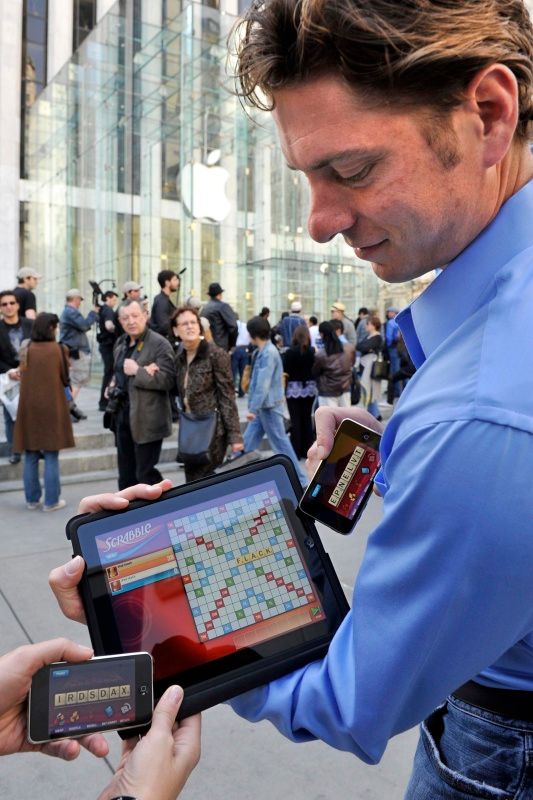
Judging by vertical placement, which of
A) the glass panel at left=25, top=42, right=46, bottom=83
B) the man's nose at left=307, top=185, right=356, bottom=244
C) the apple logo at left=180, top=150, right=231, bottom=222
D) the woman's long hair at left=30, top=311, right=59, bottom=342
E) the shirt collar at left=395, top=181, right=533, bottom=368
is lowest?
the woman's long hair at left=30, top=311, right=59, bottom=342

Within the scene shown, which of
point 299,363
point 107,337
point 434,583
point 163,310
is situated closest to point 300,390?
point 299,363

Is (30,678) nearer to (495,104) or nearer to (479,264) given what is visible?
(479,264)

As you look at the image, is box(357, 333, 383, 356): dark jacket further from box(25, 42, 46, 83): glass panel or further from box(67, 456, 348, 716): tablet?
box(25, 42, 46, 83): glass panel

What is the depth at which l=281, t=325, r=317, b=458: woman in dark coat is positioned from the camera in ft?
26.8

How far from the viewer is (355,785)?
7.82 ft

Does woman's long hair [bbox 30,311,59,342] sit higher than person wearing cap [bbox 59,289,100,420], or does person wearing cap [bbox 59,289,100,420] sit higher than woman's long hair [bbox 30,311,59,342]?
woman's long hair [bbox 30,311,59,342]

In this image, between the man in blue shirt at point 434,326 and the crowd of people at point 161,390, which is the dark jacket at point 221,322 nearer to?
the crowd of people at point 161,390

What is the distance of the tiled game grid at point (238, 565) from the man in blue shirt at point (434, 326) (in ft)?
0.47

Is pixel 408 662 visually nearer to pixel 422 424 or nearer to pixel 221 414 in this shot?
pixel 422 424

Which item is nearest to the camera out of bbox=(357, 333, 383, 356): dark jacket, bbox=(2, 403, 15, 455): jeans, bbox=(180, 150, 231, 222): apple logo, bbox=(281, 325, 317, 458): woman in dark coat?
bbox=(2, 403, 15, 455): jeans

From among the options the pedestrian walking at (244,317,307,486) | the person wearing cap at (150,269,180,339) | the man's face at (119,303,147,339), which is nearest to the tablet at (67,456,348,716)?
the man's face at (119,303,147,339)

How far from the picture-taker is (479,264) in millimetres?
841

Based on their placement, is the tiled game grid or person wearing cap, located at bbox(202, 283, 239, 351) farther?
person wearing cap, located at bbox(202, 283, 239, 351)

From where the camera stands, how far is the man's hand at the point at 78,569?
3.48ft
